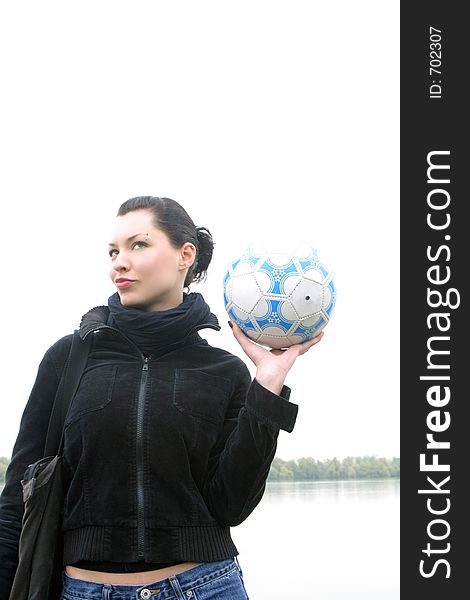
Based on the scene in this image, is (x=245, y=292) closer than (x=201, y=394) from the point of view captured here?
No

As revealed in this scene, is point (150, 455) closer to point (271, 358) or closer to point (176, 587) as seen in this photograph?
point (176, 587)

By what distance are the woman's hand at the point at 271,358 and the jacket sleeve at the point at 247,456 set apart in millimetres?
41

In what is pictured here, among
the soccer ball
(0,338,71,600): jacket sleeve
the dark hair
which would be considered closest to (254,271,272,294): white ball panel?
the soccer ball

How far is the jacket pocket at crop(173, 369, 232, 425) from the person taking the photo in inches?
99.6

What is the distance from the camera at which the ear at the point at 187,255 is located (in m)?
2.74

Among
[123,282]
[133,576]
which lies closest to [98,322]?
[123,282]

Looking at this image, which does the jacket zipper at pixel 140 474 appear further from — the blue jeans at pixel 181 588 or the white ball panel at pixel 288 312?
the white ball panel at pixel 288 312

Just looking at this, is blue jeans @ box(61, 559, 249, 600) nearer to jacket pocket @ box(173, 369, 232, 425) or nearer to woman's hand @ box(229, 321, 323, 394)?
jacket pocket @ box(173, 369, 232, 425)

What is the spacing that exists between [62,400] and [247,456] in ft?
1.92

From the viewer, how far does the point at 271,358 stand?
2664mm

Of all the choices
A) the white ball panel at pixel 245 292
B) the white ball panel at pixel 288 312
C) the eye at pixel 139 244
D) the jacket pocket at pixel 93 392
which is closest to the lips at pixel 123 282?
the eye at pixel 139 244

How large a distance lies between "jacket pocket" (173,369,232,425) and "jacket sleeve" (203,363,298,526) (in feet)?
0.27

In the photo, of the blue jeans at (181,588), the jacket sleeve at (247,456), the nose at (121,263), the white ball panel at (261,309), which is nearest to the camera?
the blue jeans at (181,588)

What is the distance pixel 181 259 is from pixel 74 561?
0.97 meters
